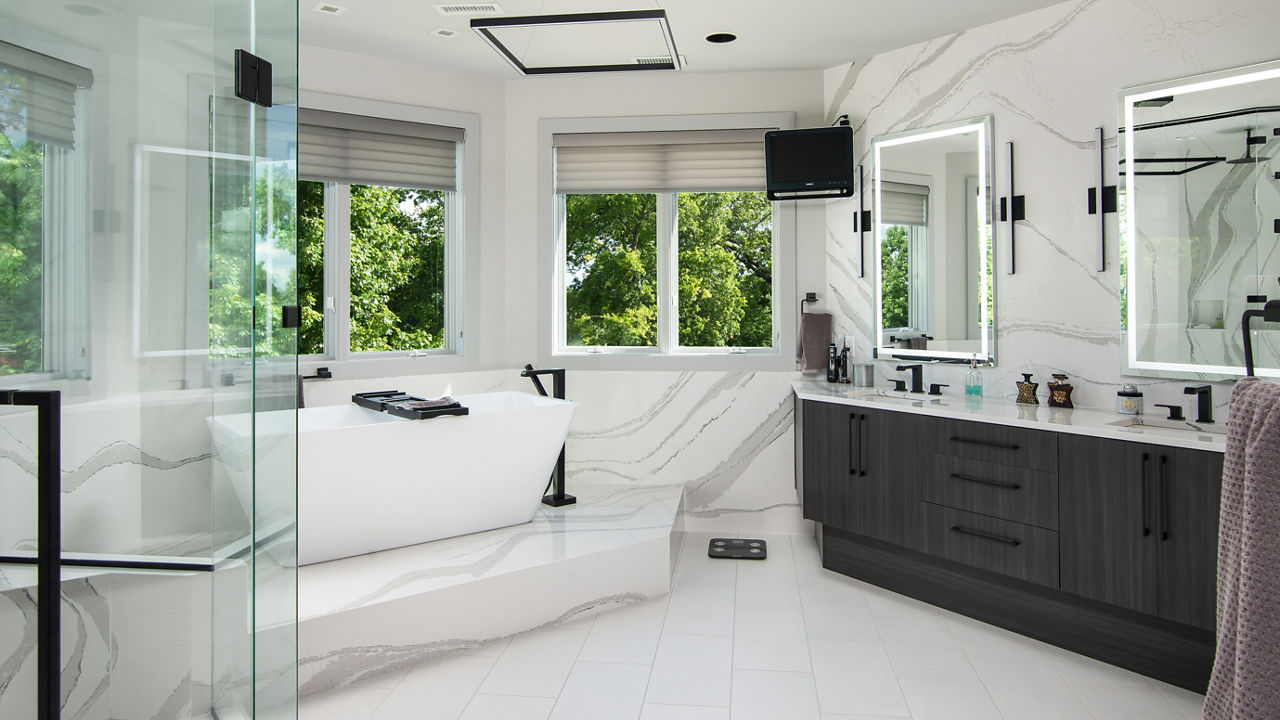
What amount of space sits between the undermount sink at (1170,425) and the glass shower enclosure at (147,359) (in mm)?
2788

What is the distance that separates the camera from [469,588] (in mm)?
3025

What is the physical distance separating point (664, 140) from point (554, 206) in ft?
2.48

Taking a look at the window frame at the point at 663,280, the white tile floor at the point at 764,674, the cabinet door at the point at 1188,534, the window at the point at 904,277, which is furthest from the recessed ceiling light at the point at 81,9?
the window at the point at 904,277

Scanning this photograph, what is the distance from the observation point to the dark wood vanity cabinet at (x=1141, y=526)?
2566mm

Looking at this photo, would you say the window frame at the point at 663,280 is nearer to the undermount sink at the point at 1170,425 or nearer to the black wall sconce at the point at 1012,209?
the black wall sconce at the point at 1012,209

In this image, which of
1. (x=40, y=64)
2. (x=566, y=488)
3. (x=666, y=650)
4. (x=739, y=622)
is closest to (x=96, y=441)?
(x=40, y=64)

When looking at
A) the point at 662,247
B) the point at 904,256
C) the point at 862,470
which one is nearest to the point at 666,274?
the point at 662,247

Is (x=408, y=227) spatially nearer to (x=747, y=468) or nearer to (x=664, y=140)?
(x=664, y=140)

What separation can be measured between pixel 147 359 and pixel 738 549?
326 centimetres

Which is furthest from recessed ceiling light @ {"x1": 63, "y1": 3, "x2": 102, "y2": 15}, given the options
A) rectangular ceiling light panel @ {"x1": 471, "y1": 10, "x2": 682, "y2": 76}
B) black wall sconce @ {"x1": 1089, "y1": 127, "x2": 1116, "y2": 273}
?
black wall sconce @ {"x1": 1089, "y1": 127, "x2": 1116, "y2": 273}

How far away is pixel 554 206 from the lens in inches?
188

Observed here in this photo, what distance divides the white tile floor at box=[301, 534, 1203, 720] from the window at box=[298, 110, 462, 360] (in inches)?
83.7

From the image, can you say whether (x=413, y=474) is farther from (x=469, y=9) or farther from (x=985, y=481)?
(x=985, y=481)

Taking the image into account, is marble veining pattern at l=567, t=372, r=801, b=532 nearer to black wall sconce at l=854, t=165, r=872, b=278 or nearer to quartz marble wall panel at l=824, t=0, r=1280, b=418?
black wall sconce at l=854, t=165, r=872, b=278
